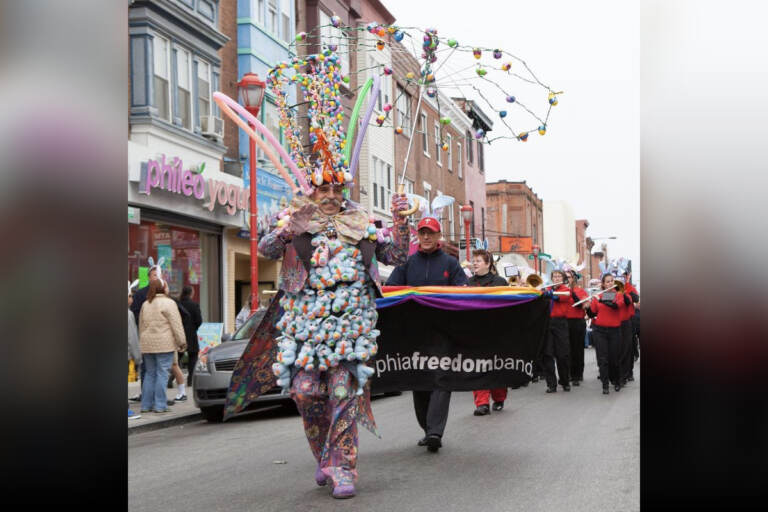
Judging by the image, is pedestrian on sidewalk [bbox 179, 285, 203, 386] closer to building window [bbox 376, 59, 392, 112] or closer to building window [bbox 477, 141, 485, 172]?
building window [bbox 376, 59, 392, 112]

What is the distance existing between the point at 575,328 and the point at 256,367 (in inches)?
434

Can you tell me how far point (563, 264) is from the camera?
16891 millimetres

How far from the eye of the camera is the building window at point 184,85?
2184cm

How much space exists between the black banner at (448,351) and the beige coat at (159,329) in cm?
519

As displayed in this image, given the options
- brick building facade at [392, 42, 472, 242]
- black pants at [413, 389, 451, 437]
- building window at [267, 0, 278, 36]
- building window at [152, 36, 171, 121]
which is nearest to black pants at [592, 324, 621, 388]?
black pants at [413, 389, 451, 437]

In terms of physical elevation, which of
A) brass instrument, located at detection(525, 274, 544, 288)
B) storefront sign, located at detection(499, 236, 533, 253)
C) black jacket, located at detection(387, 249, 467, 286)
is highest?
storefront sign, located at detection(499, 236, 533, 253)

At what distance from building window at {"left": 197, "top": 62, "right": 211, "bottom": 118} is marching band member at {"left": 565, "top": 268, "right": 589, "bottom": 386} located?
1066cm

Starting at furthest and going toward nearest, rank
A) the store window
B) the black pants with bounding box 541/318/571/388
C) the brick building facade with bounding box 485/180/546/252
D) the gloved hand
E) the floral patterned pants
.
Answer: the brick building facade with bounding box 485/180/546/252
the store window
the black pants with bounding box 541/318/571/388
the gloved hand
the floral patterned pants

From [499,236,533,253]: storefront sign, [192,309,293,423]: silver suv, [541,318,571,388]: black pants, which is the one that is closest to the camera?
[192,309,293,423]: silver suv

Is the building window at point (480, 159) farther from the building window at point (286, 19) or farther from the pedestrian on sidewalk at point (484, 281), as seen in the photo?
the pedestrian on sidewalk at point (484, 281)

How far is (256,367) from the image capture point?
6.66m

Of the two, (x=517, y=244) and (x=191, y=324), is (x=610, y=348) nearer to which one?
(x=191, y=324)

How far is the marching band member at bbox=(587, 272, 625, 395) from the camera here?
15594mm

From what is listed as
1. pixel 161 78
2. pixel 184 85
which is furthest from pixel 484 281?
pixel 184 85
